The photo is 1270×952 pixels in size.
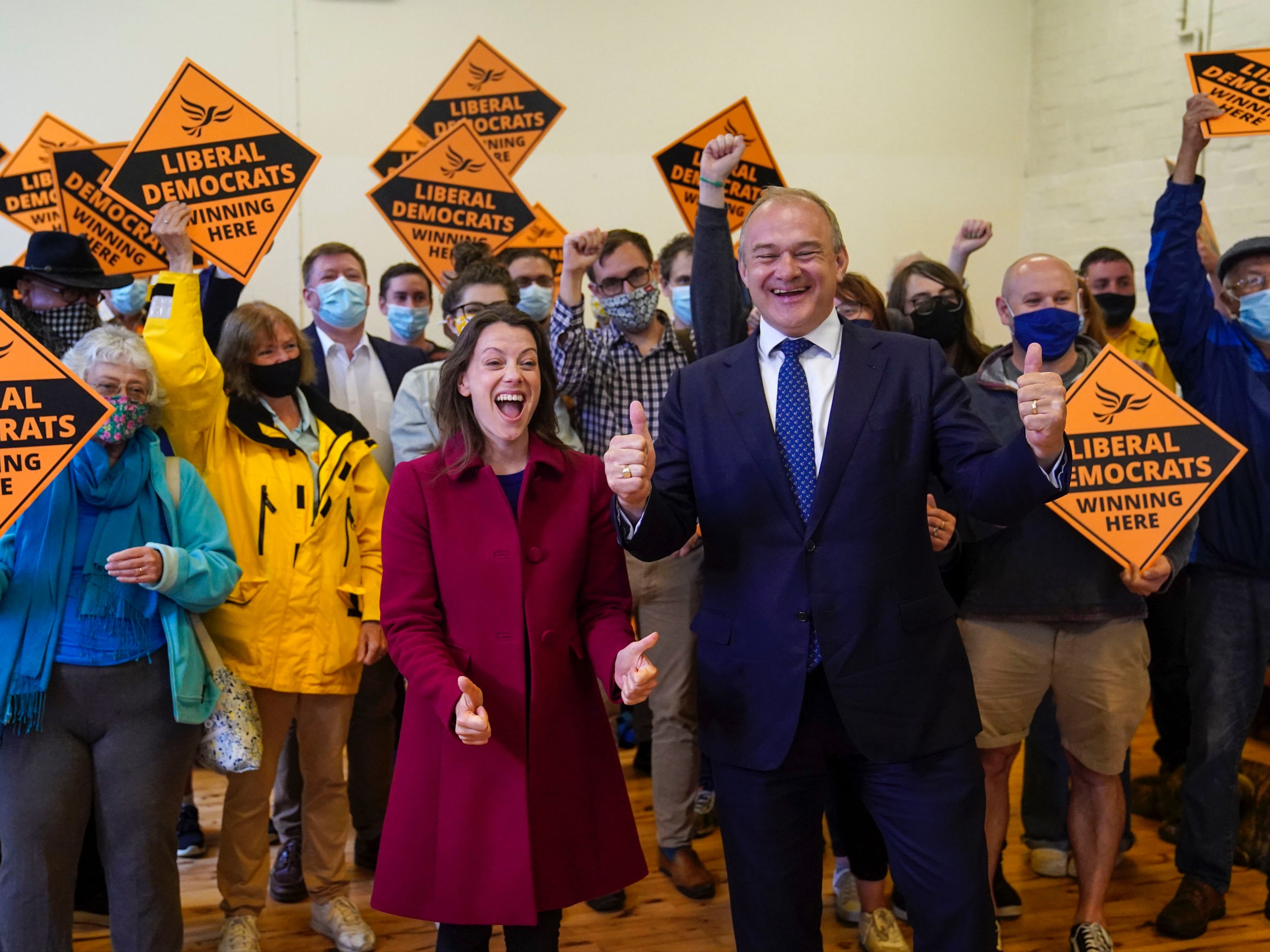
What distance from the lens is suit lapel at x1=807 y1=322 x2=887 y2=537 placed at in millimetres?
2086

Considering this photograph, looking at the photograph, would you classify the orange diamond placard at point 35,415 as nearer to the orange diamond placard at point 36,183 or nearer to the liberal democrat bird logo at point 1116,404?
the orange diamond placard at point 36,183

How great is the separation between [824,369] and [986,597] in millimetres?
1025

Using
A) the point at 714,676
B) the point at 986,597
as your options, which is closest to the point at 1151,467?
the point at 986,597

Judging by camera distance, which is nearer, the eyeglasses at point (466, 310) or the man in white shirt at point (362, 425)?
the eyeglasses at point (466, 310)

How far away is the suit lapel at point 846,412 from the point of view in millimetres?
2086

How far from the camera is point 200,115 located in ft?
10.9

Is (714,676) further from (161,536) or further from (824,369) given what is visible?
(161,536)

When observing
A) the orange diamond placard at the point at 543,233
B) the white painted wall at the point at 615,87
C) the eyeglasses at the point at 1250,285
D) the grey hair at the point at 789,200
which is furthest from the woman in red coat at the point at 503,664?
the white painted wall at the point at 615,87

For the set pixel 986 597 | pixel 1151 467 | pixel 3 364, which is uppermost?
pixel 3 364

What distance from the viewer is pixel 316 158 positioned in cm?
340

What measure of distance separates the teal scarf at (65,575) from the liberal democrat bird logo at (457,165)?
2.09 m

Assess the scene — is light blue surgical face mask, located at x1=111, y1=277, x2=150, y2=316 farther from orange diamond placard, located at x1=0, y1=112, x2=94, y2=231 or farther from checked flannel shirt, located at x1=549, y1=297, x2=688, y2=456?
checked flannel shirt, located at x1=549, y1=297, x2=688, y2=456

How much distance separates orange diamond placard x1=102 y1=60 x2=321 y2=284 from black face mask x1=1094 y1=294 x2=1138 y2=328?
2.92 m

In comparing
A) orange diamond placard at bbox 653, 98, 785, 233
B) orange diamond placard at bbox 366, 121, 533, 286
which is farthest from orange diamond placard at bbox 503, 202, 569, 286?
orange diamond placard at bbox 653, 98, 785, 233
